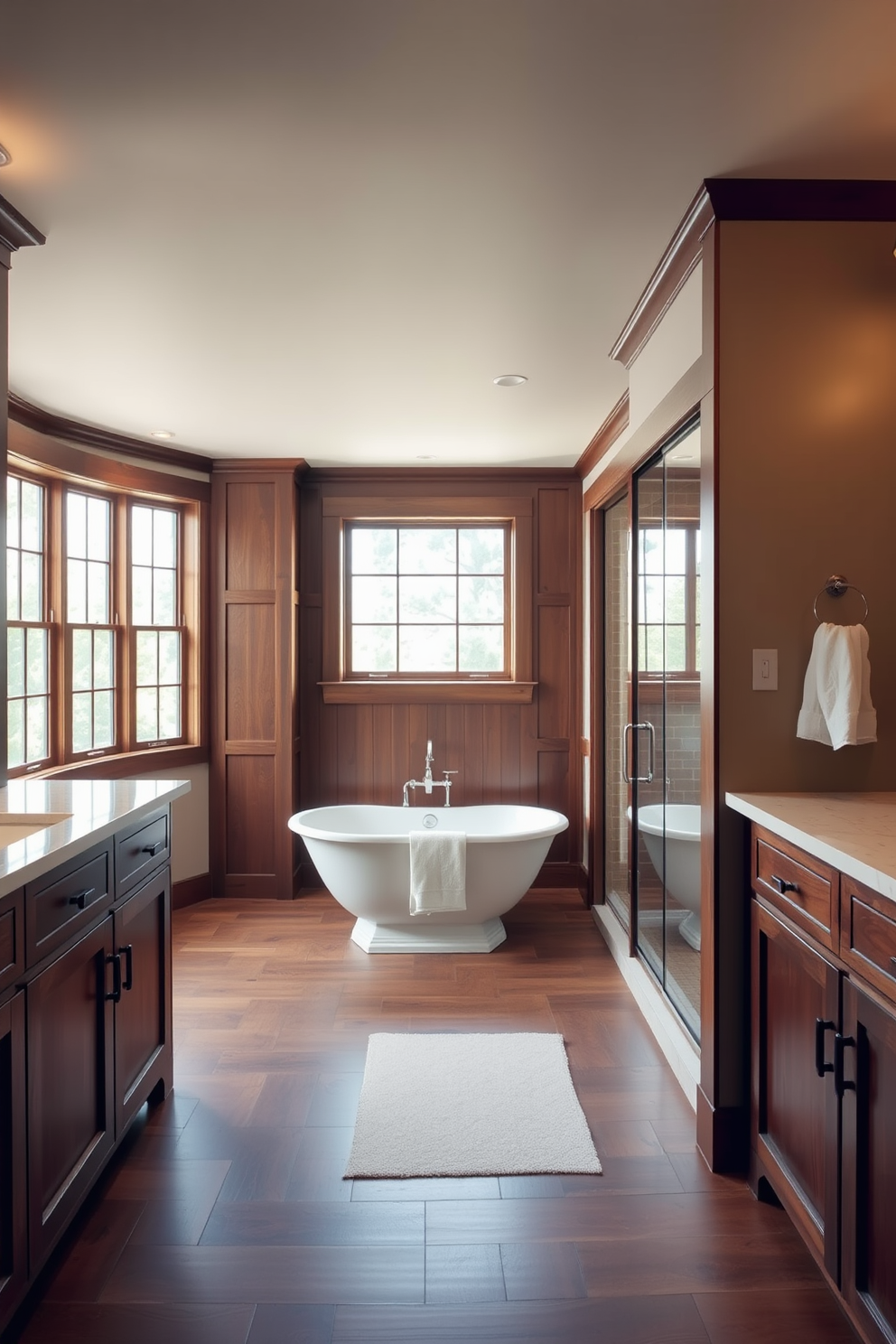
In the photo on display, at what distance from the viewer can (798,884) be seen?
181cm

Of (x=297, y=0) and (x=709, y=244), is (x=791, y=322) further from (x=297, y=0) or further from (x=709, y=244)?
(x=297, y=0)

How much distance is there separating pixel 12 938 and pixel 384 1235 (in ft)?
3.73

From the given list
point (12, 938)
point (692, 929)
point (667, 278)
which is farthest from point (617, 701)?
point (12, 938)

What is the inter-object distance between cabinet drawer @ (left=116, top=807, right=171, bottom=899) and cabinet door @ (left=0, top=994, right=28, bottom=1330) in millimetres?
587

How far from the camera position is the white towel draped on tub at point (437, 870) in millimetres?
3771

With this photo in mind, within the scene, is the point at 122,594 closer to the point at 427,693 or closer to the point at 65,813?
the point at 427,693

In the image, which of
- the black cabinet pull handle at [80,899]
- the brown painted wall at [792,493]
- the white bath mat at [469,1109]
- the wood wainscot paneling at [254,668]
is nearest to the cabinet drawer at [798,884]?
the brown painted wall at [792,493]

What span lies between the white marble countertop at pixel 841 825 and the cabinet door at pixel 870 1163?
24cm

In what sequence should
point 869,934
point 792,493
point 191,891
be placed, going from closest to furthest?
point 869,934, point 792,493, point 191,891

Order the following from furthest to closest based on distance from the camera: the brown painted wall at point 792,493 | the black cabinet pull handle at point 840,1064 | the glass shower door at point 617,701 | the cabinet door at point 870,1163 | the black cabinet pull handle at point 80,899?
1. the glass shower door at point 617,701
2. the brown painted wall at point 792,493
3. the black cabinet pull handle at point 80,899
4. the black cabinet pull handle at point 840,1064
5. the cabinet door at point 870,1163

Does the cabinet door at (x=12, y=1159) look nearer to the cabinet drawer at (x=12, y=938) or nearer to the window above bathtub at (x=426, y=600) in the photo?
the cabinet drawer at (x=12, y=938)

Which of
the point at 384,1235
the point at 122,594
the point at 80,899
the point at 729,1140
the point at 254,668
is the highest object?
the point at 122,594

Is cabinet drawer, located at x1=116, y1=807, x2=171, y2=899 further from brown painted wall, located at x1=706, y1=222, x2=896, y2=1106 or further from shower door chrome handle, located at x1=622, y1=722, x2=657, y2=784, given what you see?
shower door chrome handle, located at x1=622, y1=722, x2=657, y2=784

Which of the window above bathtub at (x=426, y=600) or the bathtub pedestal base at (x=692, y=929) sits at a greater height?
the window above bathtub at (x=426, y=600)
